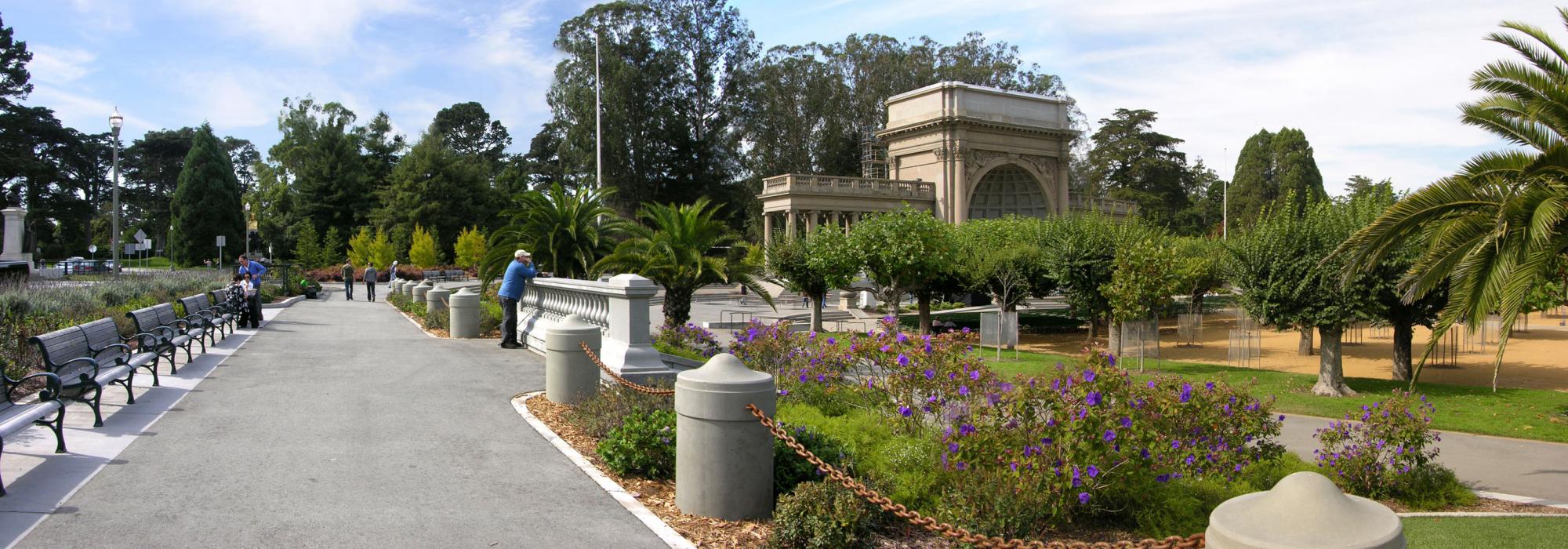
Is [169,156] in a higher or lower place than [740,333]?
higher

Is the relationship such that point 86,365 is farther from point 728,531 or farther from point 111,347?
point 728,531

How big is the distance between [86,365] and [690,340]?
7.34 m

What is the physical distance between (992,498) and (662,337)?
8576 mm

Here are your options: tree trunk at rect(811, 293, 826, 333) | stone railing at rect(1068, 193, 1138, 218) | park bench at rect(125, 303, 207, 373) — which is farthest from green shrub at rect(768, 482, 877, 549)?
stone railing at rect(1068, 193, 1138, 218)

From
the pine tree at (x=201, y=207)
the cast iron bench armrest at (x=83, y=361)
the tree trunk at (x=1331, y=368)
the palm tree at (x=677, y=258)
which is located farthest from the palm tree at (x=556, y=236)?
the pine tree at (x=201, y=207)

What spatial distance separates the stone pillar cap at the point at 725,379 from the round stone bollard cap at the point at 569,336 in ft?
12.6

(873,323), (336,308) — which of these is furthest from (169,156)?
(873,323)

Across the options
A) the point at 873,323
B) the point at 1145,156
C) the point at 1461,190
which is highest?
the point at 1145,156

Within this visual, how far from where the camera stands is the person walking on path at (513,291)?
49.8ft

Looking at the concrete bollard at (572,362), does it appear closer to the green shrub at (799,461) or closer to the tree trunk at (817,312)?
the green shrub at (799,461)

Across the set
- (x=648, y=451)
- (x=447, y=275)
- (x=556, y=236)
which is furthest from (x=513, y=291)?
(x=447, y=275)

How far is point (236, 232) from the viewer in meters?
71.1

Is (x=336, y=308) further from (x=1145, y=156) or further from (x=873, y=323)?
(x=1145, y=156)

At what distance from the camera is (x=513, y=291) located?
15180 mm
